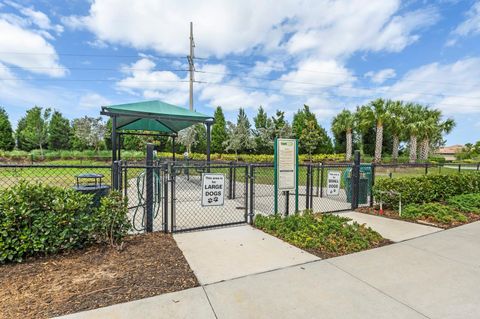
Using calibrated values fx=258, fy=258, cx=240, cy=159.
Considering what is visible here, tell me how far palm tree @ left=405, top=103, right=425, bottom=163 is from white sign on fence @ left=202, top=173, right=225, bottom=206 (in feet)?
76.3

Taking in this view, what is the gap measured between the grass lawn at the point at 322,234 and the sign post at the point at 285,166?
60cm

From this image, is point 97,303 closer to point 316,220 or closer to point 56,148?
point 316,220

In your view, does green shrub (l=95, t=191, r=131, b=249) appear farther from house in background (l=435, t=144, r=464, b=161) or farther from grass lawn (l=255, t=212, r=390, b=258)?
house in background (l=435, t=144, r=464, b=161)

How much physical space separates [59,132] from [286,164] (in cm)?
3637

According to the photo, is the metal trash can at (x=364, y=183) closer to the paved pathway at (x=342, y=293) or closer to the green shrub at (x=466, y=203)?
the green shrub at (x=466, y=203)

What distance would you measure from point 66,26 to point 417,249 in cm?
1474

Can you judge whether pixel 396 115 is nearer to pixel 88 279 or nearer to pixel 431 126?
pixel 431 126

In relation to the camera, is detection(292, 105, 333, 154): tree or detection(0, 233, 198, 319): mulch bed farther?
detection(292, 105, 333, 154): tree

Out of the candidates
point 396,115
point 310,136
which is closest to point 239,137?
point 310,136

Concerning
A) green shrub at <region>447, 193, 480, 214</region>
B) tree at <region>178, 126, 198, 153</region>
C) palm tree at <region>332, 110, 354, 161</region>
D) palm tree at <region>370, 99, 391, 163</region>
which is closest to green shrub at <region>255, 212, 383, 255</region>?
green shrub at <region>447, 193, 480, 214</region>

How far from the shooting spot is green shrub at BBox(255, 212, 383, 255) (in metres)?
3.58

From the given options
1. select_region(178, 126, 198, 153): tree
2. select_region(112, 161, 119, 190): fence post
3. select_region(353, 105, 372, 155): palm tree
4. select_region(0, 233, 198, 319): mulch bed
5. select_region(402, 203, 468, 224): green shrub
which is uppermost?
select_region(353, 105, 372, 155): palm tree

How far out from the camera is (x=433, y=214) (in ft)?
16.9

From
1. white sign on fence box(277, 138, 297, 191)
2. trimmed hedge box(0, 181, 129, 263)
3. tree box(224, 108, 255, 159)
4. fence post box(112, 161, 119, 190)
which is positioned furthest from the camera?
tree box(224, 108, 255, 159)
